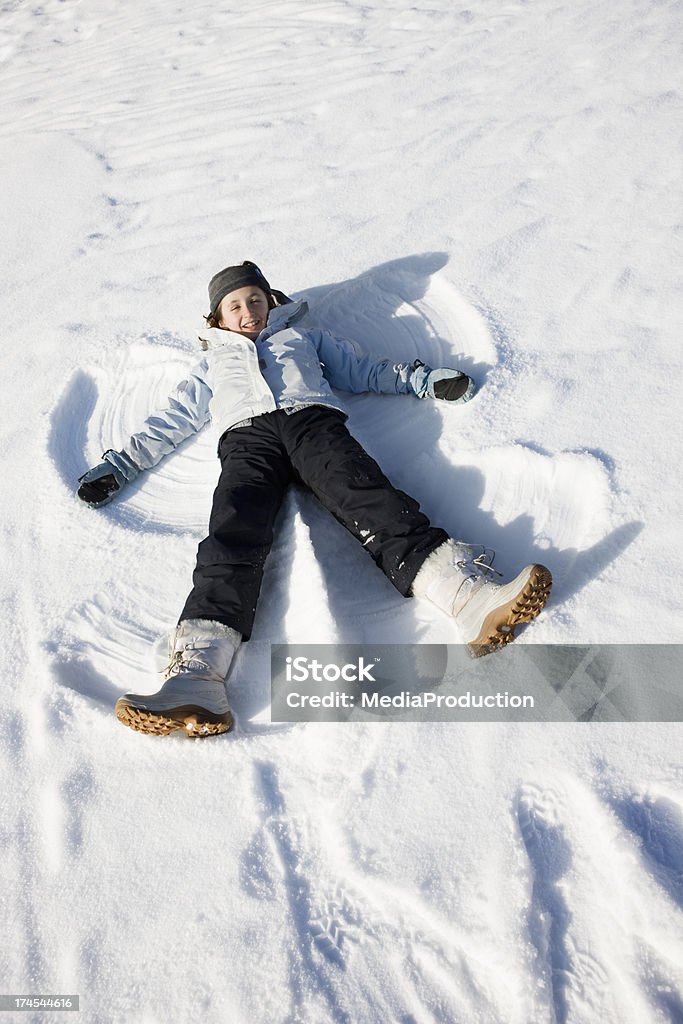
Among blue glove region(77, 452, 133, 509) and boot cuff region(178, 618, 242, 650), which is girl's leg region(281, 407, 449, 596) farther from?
blue glove region(77, 452, 133, 509)

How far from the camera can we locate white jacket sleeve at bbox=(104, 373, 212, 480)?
8.86ft

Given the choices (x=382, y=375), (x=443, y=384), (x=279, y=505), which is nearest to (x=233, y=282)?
(x=382, y=375)

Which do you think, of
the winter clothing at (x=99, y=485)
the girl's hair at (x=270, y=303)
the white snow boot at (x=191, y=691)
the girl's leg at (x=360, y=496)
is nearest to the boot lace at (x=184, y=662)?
the white snow boot at (x=191, y=691)

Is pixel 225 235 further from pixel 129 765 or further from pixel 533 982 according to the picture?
pixel 533 982

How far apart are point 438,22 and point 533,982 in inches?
211

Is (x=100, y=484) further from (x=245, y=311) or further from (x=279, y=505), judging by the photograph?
(x=245, y=311)

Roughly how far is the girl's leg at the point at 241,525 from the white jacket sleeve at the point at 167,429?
264mm

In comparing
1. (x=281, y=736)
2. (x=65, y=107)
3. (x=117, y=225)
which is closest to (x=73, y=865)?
(x=281, y=736)

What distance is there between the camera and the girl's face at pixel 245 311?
9.23 ft

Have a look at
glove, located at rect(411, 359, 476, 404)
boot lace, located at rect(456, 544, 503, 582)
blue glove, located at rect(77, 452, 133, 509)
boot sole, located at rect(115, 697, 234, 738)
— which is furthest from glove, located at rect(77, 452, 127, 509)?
boot lace, located at rect(456, 544, 503, 582)

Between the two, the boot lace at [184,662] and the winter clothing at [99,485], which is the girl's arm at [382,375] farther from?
the boot lace at [184,662]

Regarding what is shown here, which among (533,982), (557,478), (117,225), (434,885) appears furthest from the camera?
(117,225)

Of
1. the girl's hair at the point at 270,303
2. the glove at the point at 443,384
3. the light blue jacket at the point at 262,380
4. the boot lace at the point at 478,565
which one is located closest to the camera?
the boot lace at the point at 478,565

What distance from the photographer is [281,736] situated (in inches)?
76.2
